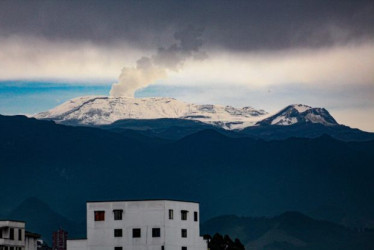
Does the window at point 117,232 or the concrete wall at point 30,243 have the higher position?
the window at point 117,232

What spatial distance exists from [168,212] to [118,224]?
26.8 feet

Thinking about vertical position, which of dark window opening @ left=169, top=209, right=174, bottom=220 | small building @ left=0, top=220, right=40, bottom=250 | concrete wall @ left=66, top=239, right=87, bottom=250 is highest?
dark window opening @ left=169, top=209, right=174, bottom=220

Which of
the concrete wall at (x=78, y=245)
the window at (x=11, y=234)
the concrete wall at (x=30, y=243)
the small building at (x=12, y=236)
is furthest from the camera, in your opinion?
the concrete wall at (x=78, y=245)

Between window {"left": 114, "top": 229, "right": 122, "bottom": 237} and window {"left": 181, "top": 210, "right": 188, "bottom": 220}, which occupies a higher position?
window {"left": 181, "top": 210, "right": 188, "bottom": 220}

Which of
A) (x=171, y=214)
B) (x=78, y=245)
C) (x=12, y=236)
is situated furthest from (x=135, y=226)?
(x=12, y=236)

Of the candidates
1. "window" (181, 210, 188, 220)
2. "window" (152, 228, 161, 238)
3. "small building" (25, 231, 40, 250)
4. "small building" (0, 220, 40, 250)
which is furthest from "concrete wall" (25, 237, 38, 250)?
"window" (181, 210, 188, 220)

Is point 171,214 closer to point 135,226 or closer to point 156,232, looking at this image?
point 156,232

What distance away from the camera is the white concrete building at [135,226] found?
182 m

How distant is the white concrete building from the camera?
7146 inches

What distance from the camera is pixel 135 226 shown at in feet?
598

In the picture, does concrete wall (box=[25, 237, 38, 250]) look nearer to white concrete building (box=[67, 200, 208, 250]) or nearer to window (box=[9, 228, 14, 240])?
white concrete building (box=[67, 200, 208, 250])

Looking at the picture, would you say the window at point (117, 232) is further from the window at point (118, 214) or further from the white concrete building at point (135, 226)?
the window at point (118, 214)

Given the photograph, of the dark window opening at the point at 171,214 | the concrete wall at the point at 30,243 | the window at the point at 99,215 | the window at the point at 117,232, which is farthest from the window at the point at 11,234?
the dark window opening at the point at 171,214

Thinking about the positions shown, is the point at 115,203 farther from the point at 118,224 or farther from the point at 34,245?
the point at 34,245
